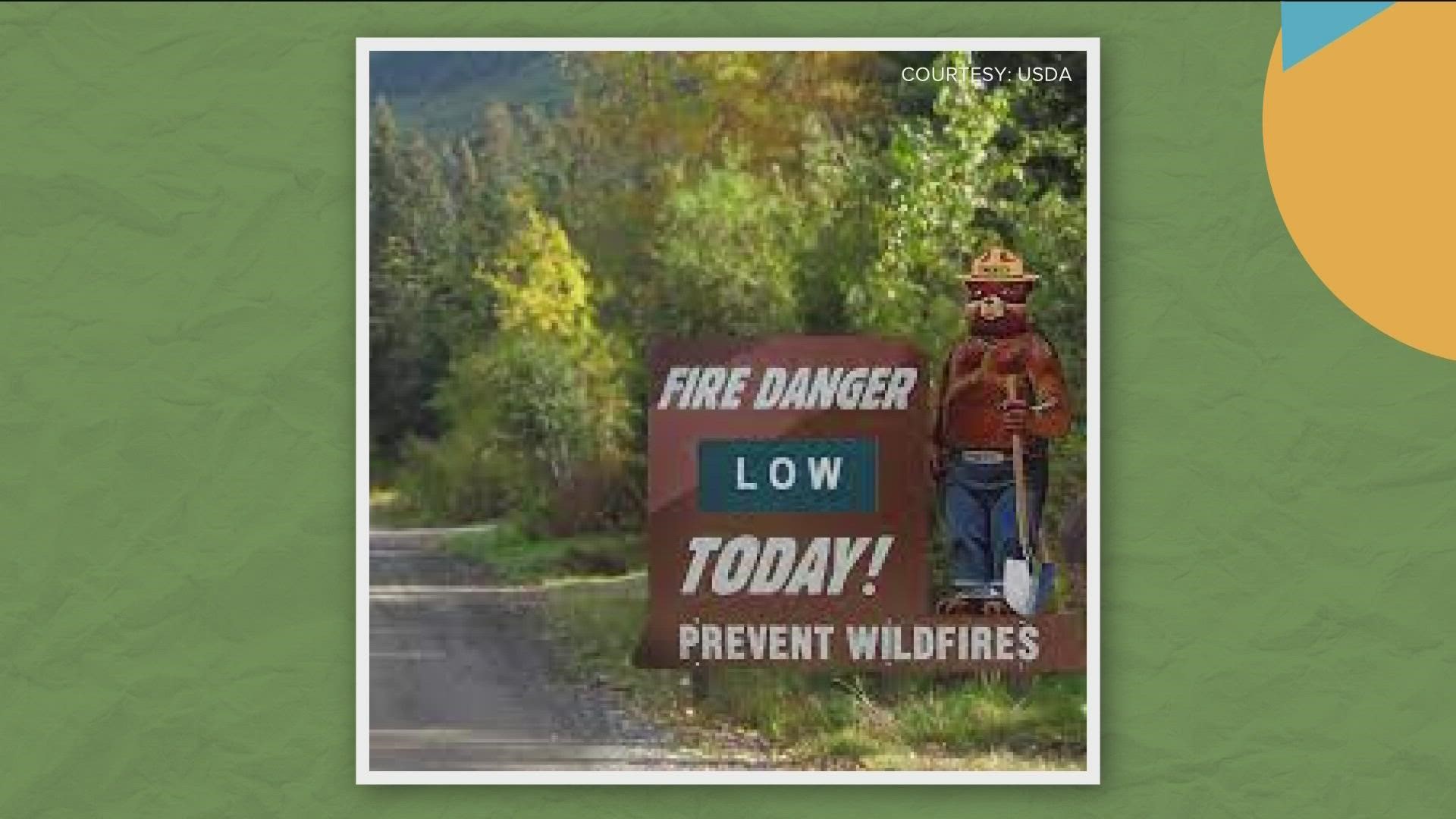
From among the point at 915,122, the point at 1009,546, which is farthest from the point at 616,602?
the point at 915,122

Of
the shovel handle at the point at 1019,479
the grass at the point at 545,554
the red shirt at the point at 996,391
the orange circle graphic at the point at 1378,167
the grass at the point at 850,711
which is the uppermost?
the orange circle graphic at the point at 1378,167

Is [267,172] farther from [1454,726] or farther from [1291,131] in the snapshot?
[1454,726]

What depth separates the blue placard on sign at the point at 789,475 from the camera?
6613 millimetres

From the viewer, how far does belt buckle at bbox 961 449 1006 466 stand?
21.8 feet

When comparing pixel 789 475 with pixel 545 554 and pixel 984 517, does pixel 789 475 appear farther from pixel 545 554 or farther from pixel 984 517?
pixel 545 554

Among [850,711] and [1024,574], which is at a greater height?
[1024,574]

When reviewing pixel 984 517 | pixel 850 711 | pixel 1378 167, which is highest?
pixel 1378 167

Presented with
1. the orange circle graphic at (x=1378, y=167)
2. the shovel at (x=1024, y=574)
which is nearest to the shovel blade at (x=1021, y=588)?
the shovel at (x=1024, y=574)

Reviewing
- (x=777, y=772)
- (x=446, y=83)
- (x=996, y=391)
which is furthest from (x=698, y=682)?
(x=446, y=83)

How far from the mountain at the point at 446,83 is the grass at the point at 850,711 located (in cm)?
108

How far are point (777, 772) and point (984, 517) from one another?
811mm

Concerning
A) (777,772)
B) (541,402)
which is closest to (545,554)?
(541,402)

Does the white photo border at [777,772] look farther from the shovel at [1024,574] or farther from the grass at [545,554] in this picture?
the grass at [545,554]

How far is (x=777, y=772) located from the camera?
261 inches
